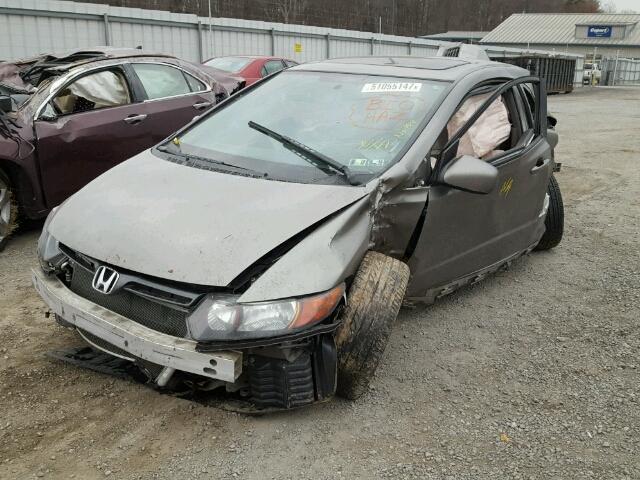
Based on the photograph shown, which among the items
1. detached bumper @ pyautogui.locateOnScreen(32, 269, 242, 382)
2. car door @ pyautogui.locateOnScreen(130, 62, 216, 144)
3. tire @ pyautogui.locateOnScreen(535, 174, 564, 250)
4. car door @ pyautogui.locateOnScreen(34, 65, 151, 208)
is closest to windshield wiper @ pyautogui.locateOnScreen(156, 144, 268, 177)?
detached bumper @ pyautogui.locateOnScreen(32, 269, 242, 382)

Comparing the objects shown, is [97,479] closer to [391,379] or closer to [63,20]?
[391,379]

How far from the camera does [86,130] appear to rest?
5367mm

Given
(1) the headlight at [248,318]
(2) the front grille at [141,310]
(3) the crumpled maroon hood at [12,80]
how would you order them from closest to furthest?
(1) the headlight at [248,318]
(2) the front grille at [141,310]
(3) the crumpled maroon hood at [12,80]

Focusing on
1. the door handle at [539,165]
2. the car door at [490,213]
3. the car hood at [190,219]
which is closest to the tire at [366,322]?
the car hood at [190,219]

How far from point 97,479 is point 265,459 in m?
0.66

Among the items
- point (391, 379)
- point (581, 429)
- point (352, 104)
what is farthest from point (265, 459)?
point (352, 104)

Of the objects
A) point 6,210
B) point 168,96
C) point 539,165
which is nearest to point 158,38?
point 168,96

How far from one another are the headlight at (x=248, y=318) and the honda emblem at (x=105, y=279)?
1.36ft

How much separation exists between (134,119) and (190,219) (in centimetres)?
345

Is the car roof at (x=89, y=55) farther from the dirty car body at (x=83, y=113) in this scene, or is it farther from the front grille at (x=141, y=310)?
the front grille at (x=141, y=310)

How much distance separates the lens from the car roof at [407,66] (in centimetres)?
366

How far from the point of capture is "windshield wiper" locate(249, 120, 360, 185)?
118 inches

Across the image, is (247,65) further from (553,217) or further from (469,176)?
(469,176)

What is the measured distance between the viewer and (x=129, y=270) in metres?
2.54
